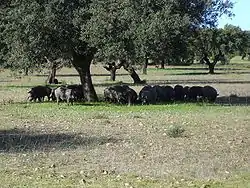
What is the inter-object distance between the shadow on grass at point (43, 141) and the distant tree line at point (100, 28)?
970 centimetres

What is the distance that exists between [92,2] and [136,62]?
12.0 feet

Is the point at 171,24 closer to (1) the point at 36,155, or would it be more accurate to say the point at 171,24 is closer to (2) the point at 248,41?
(1) the point at 36,155

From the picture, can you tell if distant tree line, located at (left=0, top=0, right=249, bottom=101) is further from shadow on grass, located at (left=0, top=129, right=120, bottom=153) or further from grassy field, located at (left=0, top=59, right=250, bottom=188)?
shadow on grass, located at (left=0, top=129, right=120, bottom=153)

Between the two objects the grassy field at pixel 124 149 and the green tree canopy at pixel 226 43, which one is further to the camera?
the green tree canopy at pixel 226 43

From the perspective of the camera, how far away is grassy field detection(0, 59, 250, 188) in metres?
10.5

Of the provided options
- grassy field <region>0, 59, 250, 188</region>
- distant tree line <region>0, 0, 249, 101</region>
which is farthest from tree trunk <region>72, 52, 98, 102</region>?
grassy field <region>0, 59, 250, 188</region>

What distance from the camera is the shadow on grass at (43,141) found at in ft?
48.4

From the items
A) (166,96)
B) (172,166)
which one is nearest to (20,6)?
(166,96)

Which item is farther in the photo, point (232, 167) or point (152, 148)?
point (152, 148)

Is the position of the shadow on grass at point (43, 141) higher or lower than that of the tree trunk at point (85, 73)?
lower

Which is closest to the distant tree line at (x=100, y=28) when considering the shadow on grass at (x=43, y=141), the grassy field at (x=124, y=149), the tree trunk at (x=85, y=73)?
the tree trunk at (x=85, y=73)

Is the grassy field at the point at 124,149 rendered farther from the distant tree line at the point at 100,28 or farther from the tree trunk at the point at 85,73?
the tree trunk at the point at 85,73

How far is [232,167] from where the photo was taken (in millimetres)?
11820

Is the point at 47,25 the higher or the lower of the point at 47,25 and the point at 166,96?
the higher
